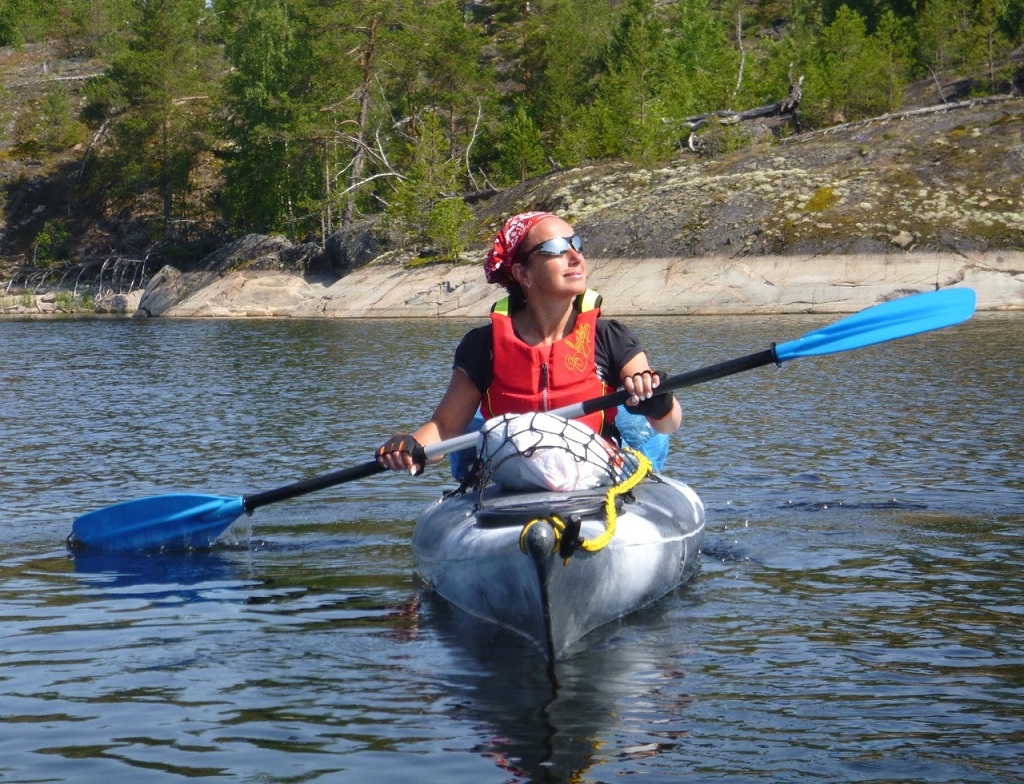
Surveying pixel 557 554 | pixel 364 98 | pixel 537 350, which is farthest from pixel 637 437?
pixel 364 98

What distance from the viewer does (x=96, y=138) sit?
202 feet

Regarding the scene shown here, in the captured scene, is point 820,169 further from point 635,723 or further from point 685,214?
point 635,723

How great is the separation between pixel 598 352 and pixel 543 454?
3.11ft

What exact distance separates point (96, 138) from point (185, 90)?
641 centimetres

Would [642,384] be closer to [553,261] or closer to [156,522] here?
[553,261]

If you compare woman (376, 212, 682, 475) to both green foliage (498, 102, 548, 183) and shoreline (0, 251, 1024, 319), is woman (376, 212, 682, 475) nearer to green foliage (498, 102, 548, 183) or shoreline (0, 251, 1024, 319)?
shoreline (0, 251, 1024, 319)

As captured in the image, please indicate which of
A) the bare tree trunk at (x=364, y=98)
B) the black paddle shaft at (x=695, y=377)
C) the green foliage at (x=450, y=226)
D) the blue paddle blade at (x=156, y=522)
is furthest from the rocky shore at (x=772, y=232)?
the black paddle shaft at (x=695, y=377)

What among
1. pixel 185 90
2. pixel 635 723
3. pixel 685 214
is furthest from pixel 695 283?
pixel 185 90

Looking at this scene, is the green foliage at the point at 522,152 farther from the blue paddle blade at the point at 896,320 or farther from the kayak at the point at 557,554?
the kayak at the point at 557,554

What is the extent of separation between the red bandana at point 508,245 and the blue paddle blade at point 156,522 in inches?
116

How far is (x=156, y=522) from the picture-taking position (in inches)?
355

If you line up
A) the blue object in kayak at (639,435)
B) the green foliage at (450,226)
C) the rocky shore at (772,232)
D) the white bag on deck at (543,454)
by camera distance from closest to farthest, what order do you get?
1. the white bag on deck at (543,454)
2. the blue object in kayak at (639,435)
3. the rocky shore at (772,232)
4. the green foliage at (450,226)

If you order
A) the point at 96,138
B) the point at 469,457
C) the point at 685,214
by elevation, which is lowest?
the point at 469,457

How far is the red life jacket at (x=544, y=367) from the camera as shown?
6.81m
